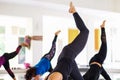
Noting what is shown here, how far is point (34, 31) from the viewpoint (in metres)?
3.95

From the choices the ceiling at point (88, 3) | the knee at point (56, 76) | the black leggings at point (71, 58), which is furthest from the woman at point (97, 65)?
the ceiling at point (88, 3)

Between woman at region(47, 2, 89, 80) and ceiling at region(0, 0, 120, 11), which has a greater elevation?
ceiling at region(0, 0, 120, 11)

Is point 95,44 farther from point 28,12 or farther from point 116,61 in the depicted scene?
point 28,12

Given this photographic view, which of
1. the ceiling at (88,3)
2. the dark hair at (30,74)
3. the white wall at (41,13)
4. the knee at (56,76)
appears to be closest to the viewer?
the knee at (56,76)

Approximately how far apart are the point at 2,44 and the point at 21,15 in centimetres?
58

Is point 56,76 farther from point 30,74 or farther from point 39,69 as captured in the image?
point 39,69

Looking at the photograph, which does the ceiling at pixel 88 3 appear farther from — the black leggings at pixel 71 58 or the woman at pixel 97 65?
the black leggings at pixel 71 58

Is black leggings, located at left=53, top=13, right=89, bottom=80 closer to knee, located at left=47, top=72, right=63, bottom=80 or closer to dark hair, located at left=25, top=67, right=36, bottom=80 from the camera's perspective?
knee, located at left=47, top=72, right=63, bottom=80

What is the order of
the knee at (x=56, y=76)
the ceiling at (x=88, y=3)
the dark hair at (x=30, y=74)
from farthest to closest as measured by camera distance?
the ceiling at (x=88, y=3)
the dark hair at (x=30, y=74)
the knee at (x=56, y=76)

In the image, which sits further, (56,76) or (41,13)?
(41,13)

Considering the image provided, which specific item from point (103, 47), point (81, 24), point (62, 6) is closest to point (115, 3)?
point (62, 6)

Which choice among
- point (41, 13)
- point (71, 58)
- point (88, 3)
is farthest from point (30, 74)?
point (88, 3)

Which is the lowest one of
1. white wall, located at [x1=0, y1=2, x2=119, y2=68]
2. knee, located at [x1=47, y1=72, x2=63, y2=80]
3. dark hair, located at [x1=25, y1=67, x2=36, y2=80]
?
dark hair, located at [x1=25, y1=67, x2=36, y2=80]

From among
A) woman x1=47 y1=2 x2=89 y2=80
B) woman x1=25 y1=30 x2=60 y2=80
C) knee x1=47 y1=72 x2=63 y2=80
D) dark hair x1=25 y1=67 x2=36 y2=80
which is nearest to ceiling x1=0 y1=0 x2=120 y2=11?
woman x1=25 y1=30 x2=60 y2=80
